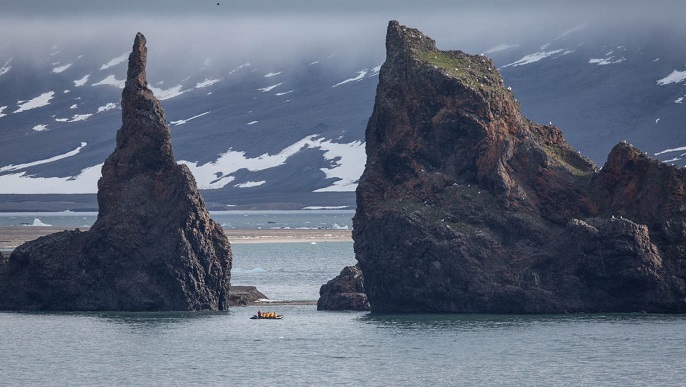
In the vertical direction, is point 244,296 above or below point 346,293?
above

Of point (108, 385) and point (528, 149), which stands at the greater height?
point (528, 149)

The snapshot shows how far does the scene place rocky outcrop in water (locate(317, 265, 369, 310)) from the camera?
348 ft

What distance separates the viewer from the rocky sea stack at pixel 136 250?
330 feet

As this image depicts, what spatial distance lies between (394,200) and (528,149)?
9.35 metres

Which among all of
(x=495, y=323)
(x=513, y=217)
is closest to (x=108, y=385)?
(x=495, y=323)

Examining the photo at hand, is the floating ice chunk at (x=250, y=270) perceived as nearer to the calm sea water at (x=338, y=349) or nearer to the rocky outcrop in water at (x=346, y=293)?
the rocky outcrop in water at (x=346, y=293)

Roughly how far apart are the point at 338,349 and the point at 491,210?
18.2 meters

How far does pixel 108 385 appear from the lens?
72062 millimetres

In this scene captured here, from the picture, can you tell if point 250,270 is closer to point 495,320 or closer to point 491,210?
point 491,210

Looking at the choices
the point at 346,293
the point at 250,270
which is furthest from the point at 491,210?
the point at 250,270

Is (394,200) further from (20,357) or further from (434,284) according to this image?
(20,357)

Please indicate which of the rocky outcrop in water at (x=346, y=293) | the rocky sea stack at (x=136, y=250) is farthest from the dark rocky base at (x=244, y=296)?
the rocky sea stack at (x=136, y=250)

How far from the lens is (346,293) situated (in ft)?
351

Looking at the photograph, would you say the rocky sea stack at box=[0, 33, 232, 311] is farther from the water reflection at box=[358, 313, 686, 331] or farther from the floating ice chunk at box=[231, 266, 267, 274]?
the floating ice chunk at box=[231, 266, 267, 274]
